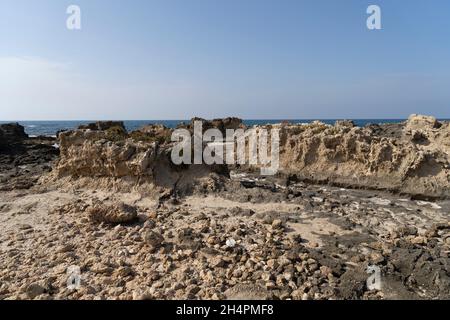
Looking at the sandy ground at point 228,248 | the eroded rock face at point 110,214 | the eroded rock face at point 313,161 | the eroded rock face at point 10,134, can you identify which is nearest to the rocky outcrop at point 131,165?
the eroded rock face at point 313,161

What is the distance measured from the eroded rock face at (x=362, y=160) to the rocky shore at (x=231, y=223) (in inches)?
1.6

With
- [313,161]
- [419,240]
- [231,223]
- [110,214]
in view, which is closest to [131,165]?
[110,214]

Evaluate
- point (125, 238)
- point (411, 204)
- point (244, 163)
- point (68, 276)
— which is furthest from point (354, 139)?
point (68, 276)

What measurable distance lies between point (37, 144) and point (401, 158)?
2261cm

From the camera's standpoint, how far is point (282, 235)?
7234mm

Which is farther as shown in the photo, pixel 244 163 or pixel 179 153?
pixel 244 163

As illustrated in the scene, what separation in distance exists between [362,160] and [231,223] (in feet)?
21.9

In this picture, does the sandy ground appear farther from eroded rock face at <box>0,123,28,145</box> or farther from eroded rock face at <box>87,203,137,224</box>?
eroded rock face at <box>0,123,28,145</box>

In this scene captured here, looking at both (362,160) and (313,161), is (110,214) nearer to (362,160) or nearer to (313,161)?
(313,161)

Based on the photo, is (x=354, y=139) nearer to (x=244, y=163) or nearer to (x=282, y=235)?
(x=244, y=163)

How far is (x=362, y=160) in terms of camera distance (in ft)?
40.4

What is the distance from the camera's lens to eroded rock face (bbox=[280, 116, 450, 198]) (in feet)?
36.2

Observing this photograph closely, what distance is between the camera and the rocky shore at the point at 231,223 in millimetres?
5422

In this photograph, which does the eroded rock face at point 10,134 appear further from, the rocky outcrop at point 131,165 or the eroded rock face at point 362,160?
the eroded rock face at point 362,160
